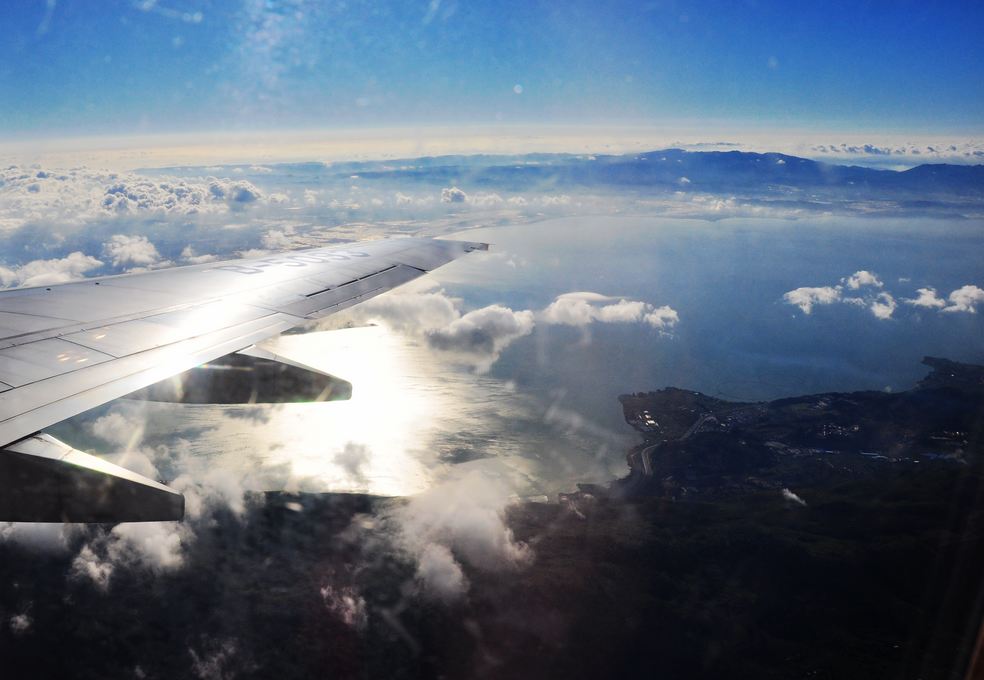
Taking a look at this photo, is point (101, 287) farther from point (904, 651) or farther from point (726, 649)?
point (904, 651)

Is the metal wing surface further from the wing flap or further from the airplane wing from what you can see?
the wing flap

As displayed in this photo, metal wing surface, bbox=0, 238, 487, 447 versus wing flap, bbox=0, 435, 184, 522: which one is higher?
metal wing surface, bbox=0, 238, 487, 447

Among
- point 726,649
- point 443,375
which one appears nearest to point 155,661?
point 726,649

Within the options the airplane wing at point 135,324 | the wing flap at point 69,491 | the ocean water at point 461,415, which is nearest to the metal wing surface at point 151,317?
the airplane wing at point 135,324

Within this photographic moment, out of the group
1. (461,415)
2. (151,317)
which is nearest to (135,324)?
(151,317)

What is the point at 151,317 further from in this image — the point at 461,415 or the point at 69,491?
the point at 461,415

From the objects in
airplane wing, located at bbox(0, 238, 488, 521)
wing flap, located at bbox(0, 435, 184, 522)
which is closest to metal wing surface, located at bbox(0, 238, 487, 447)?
airplane wing, located at bbox(0, 238, 488, 521)
